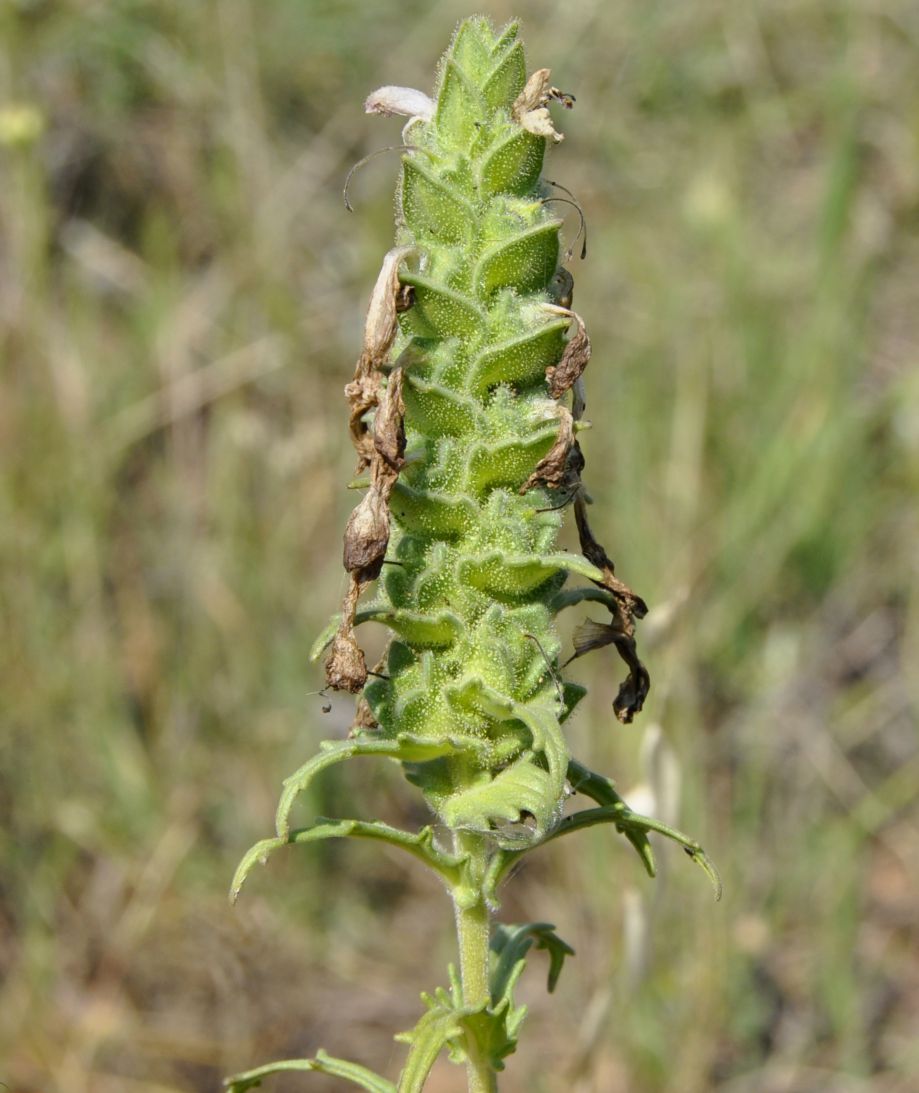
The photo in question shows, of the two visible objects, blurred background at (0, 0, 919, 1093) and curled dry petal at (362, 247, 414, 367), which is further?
blurred background at (0, 0, 919, 1093)

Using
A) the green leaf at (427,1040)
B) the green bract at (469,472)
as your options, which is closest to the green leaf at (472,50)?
the green bract at (469,472)

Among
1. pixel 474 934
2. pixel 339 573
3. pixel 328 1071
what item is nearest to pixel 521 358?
pixel 474 934

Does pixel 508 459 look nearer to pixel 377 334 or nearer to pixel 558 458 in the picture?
pixel 558 458

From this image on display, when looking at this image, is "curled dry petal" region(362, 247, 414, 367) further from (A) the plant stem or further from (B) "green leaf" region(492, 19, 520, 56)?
(A) the plant stem

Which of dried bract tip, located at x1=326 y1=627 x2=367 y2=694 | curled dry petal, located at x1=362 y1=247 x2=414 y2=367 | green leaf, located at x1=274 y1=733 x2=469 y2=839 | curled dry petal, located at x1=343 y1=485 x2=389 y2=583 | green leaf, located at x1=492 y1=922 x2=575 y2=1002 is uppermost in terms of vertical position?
curled dry petal, located at x1=362 y1=247 x2=414 y2=367

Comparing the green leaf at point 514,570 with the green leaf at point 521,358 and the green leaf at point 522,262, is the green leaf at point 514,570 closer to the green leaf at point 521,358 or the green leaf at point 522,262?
the green leaf at point 521,358

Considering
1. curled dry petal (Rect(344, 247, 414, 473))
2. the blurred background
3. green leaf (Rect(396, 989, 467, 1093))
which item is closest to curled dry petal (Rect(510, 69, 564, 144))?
curled dry petal (Rect(344, 247, 414, 473))
